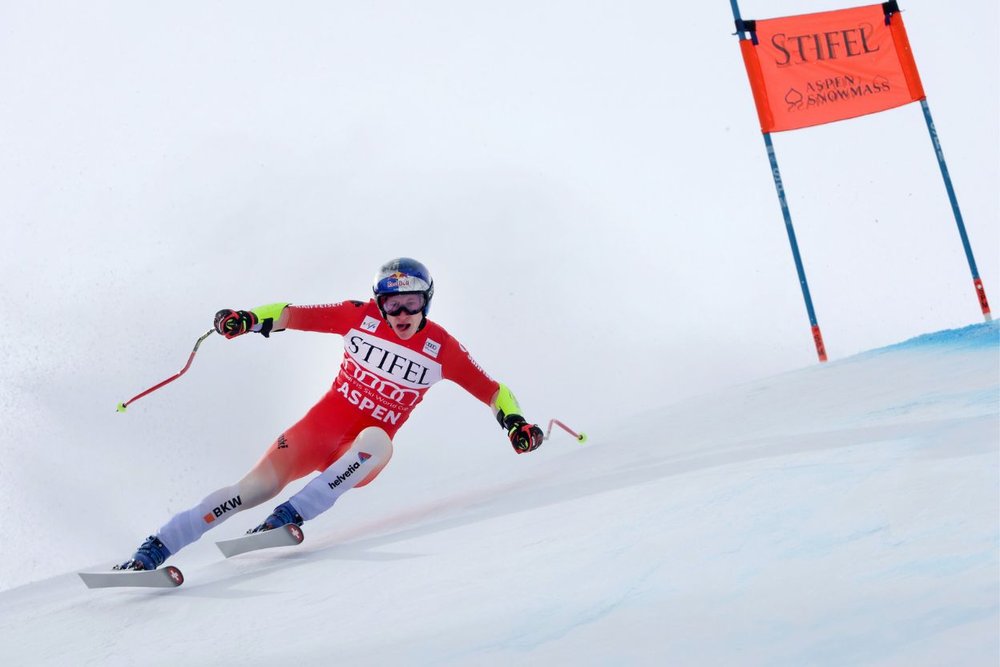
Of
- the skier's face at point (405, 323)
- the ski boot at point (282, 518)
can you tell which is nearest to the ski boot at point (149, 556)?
the ski boot at point (282, 518)

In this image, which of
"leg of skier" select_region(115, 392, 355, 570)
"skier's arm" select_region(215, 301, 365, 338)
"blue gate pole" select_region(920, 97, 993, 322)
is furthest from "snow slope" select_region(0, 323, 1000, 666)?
"blue gate pole" select_region(920, 97, 993, 322)

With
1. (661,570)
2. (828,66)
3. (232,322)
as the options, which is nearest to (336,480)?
(232,322)

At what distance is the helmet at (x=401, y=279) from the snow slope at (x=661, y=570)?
0.98 m

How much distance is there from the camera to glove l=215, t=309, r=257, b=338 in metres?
3.96

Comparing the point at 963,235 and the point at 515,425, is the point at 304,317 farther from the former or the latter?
the point at 963,235

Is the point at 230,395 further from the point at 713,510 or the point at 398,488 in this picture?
the point at 713,510

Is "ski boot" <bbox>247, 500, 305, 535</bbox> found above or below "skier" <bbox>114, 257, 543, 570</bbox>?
below

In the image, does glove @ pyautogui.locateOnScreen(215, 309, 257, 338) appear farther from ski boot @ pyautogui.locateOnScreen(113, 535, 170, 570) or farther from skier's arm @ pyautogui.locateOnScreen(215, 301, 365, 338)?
ski boot @ pyautogui.locateOnScreen(113, 535, 170, 570)

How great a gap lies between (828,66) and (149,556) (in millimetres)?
5668

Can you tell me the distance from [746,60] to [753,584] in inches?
210

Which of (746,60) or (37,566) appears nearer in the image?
(37,566)

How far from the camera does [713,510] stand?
2586 millimetres

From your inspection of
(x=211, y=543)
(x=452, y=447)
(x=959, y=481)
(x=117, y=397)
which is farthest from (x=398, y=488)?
(x=959, y=481)

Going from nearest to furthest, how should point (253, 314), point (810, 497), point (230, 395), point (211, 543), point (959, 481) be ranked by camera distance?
point (959, 481)
point (810, 497)
point (253, 314)
point (211, 543)
point (230, 395)
